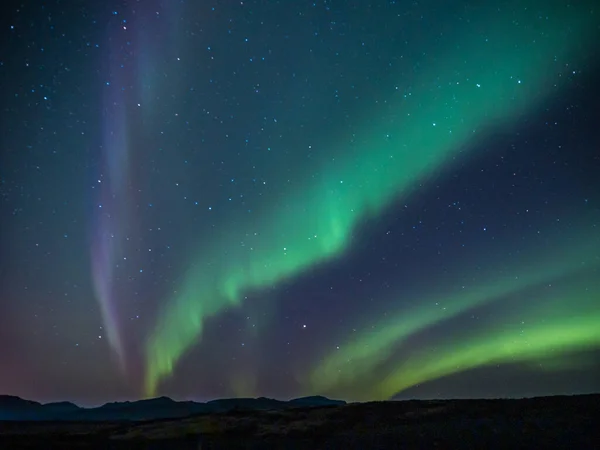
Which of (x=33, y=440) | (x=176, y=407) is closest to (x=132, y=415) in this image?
(x=176, y=407)

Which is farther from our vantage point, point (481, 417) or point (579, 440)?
point (481, 417)

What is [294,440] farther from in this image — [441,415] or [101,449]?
[101,449]

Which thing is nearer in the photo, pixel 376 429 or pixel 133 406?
pixel 376 429

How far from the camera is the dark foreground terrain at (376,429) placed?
8781 mm

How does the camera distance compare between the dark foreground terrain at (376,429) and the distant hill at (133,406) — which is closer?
the dark foreground terrain at (376,429)

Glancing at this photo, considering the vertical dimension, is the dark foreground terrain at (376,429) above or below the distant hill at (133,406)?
below

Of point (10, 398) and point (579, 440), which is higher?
point (10, 398)

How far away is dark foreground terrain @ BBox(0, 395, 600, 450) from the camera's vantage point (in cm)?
878

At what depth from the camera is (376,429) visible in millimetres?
10234

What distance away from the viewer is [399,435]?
9.52m

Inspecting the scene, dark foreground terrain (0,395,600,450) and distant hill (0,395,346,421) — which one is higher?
distant hill (0,395,346,421)

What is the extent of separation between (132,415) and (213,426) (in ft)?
455

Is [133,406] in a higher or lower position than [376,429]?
higher

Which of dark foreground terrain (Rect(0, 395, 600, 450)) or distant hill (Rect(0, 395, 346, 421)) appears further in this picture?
distant hill (Rect(0, 395, 346, 421))
